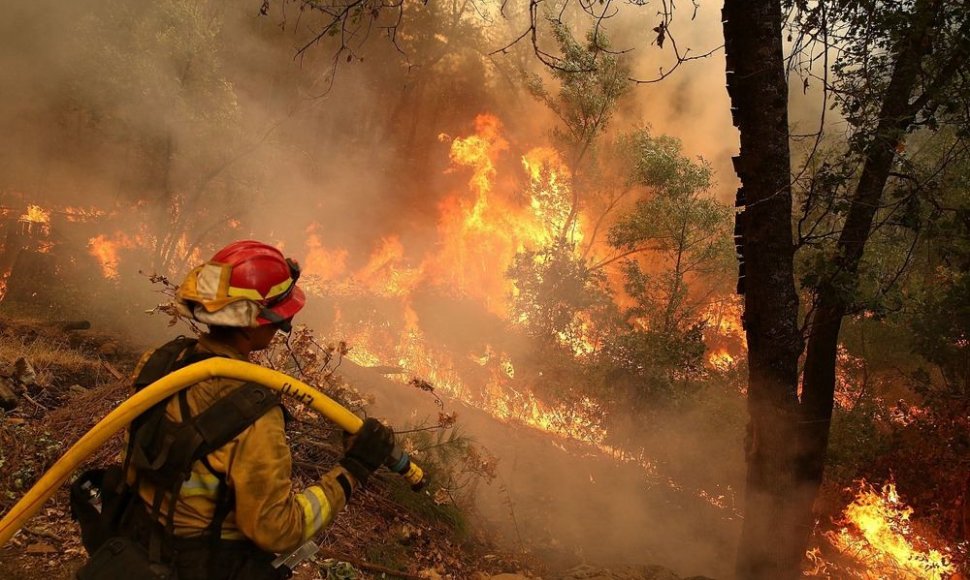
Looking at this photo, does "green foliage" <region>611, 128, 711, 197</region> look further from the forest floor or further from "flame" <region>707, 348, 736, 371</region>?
the forest floor

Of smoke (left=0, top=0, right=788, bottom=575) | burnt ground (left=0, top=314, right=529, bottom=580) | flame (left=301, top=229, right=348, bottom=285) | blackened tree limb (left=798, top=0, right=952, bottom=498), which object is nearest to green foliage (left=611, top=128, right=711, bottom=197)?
smoke (left=0, top=0, right=788, bottom=575)

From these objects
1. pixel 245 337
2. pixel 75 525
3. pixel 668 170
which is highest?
pixel 668 170

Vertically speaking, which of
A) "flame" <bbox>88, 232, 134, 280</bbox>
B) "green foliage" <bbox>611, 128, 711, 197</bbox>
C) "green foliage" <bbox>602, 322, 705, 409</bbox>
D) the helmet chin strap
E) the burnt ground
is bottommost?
the burnt ground

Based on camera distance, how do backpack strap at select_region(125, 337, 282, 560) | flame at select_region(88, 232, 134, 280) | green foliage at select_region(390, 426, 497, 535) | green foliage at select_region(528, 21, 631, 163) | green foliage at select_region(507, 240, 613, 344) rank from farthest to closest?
1. green foliage at select_region(528, 21, 631, 163)
2. green foliage at select_region(507, 240, 613, 344)
3. flame at select_region(88, 232, 134, 280)
4. green foliage at select_region(390, 426, 497, 535)
5. backpack strap at select_region(125, 337, 282, 560)

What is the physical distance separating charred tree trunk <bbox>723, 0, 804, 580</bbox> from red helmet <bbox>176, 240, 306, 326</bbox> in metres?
2.86

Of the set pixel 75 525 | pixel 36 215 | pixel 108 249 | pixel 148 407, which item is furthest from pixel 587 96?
pixel 148 407

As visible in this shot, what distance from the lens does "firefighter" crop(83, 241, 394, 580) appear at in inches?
72.5

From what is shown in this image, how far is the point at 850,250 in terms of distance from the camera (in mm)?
4508

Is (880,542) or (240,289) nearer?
(240,289)

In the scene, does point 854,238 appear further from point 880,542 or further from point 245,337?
point 880,542

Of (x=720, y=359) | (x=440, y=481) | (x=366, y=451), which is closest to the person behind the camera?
(x=366, y=451)

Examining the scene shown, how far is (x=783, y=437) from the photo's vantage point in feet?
12.7

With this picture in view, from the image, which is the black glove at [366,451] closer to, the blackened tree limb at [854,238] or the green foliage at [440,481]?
the blackened tree limb at [854,238]

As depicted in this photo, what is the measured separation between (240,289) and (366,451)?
30.8 inches
